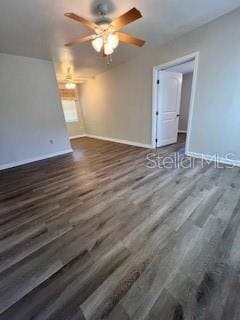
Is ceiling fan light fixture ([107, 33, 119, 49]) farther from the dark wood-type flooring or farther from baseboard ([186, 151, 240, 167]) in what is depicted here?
baseboard ([186, 151, 240, 167])

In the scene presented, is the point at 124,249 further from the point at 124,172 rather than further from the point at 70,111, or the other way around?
the point at 70,111

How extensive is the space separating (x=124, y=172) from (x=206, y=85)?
7.72ft

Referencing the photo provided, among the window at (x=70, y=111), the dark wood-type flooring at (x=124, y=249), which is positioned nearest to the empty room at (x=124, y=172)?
the dark wood-type flooring at (x=124, y=249)

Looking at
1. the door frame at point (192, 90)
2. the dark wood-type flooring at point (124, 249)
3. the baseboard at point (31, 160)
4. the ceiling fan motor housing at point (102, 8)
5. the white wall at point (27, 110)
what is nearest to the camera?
the dark wood-type flooring at point (124, 249)

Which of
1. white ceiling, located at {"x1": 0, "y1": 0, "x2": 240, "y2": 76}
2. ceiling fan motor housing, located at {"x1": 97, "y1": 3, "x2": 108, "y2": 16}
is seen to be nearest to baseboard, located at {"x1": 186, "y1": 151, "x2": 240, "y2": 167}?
white ceiling, located at {"x1": 0, "y1": 0, "x2": 240, "y2": 76}

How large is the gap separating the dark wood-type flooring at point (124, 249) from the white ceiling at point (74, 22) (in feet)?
8.40

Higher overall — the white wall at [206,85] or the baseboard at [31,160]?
the white wall at [206,85]

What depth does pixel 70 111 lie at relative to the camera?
6934mm

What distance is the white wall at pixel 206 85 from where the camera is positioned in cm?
255

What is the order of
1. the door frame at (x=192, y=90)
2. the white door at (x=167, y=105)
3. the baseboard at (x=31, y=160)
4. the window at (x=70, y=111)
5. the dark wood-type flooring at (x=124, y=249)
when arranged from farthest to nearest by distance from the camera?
the window at (x=70, y=111) → the white door at (x=167, y=105) → the baseboard at (x=31, y=160) → the door frame at (x=192, y=90) → the dark wood-type flooring at (x=124, y=249)

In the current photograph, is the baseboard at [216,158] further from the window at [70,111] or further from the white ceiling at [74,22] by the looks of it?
the window at [70,111]

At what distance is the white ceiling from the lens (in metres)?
1.98

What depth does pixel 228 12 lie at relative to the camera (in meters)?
2.38

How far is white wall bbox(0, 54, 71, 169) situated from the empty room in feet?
0.09
